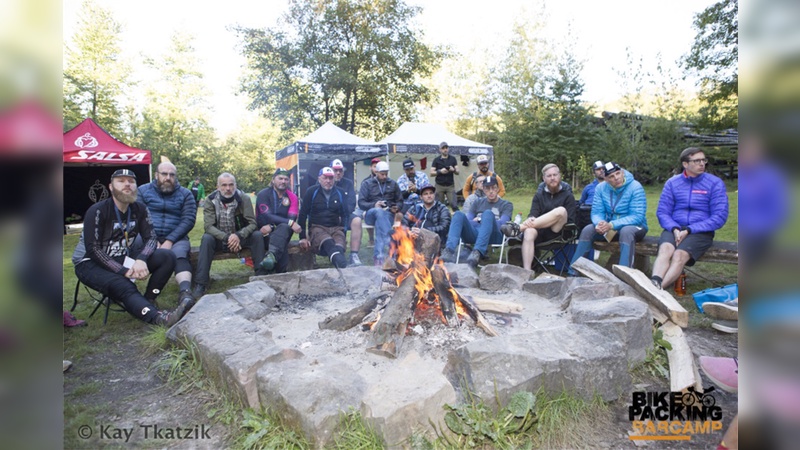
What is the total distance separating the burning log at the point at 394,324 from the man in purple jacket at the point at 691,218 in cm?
284

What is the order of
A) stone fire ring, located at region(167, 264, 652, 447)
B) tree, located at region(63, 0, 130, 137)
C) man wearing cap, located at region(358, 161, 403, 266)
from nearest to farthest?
stone fire ring, located at region(167, 264, 652, 447)
tree, located at region(63, 0, 130, 137)
man wearing cap, located at region(358, 161, 403, 266)

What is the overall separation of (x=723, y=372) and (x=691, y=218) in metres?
2.87

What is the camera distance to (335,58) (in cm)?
819

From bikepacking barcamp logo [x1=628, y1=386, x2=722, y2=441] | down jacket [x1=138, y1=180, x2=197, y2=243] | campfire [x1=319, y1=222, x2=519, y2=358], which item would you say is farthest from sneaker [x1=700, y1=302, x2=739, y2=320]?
down jacket [x1=138, y1=180, x2=197, y2=243]

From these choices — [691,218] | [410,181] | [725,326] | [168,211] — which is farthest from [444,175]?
[725,326]

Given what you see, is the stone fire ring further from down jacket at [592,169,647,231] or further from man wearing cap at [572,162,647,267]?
down jacket at [592,169,647,231]

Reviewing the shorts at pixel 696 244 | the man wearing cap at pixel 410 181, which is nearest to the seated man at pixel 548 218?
the shorts at pixel 696 244

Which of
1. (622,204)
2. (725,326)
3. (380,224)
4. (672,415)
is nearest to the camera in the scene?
(672,415)

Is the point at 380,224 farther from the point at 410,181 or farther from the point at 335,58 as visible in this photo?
the point at 335,58

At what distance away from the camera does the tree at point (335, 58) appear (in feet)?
24.3

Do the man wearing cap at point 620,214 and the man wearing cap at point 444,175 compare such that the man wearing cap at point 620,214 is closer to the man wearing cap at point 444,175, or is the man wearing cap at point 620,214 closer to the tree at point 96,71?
the man wearing cap at point 444,175

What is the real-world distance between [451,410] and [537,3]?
514 centimetres

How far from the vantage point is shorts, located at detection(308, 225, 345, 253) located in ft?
17.4

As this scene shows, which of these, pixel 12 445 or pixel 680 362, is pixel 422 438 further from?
pixel 680 362
